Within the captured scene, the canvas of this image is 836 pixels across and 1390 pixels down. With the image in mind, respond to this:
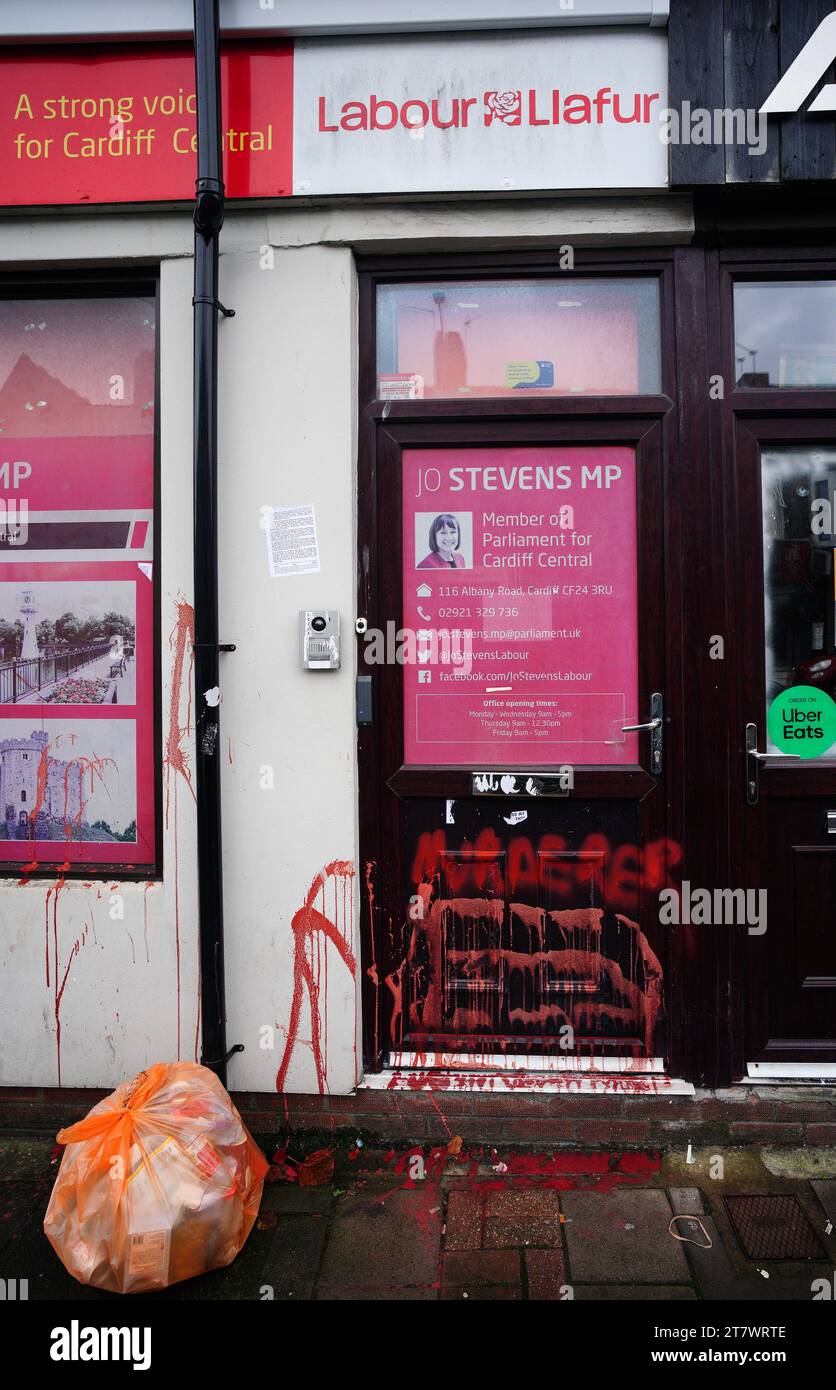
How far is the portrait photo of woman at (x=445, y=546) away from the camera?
325 centimetres

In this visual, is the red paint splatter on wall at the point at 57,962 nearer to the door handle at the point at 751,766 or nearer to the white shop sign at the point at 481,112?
the door handle at the point at 751,766

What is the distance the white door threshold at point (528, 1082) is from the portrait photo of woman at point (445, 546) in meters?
1.97

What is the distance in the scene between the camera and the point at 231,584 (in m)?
3.13

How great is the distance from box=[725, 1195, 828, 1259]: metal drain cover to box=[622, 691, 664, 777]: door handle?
57.8 inches

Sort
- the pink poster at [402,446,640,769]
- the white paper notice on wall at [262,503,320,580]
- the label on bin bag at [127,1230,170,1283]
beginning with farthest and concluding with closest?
the pink poster at [402,446,640,769]
the white paper notice on wall at [262,503,320,580]
the label on bin bag at [127,1230,170,1283]

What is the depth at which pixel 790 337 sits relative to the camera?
3.21m

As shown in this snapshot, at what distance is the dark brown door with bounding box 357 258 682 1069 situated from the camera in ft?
10.5

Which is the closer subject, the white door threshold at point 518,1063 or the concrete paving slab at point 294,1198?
the concrete paving slab at point 294,1198

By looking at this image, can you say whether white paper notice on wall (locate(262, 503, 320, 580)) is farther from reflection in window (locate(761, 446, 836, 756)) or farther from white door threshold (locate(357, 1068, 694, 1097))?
white door threshold (locate(357, 1068, 694, 1097))

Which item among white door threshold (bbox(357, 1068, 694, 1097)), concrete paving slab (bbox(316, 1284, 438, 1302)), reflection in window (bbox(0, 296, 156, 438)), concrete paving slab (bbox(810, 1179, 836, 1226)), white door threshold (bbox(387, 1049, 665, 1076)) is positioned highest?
reflection in window (bbox(0, 296, 156, 438))

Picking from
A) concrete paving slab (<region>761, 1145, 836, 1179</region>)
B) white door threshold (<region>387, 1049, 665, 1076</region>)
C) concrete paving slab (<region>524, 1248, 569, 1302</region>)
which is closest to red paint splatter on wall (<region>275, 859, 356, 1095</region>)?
white door threshold (<region>387, 1049, 665, 1076</region>)

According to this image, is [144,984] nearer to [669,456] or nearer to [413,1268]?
[413,1268]

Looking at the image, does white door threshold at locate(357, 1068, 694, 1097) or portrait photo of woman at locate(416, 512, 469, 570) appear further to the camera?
portrait photo of woman at locate(416, 512, 469, 570)

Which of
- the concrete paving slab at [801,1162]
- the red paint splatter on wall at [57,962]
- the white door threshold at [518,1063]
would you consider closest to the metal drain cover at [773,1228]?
the concrete paving slab at [801,1162]
